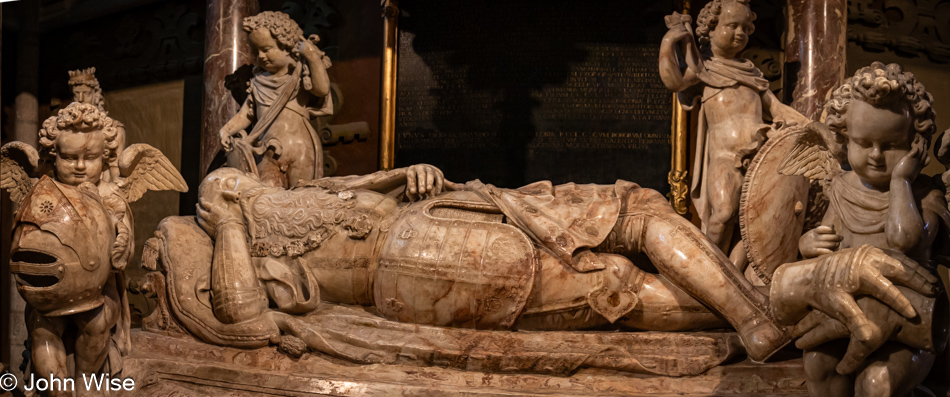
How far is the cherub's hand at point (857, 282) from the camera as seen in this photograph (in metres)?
2.76

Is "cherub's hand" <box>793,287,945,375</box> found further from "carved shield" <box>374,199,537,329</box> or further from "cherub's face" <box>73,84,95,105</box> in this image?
"cherub's face" <box>73,84,95,105</box>

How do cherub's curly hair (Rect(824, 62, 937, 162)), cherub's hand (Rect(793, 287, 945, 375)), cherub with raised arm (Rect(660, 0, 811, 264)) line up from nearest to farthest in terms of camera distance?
cherub's hand (Rect(793, 287, 945, 375)) → cherub's curly hair (Rect(824, 62, 937, 162)) → cherub with raised arm (Rect(660, 0, 811, 264))

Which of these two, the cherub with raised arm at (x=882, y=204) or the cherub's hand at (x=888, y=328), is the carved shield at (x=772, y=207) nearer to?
the cherub with raised arm at (x=882, y=204)

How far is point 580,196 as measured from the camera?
4.30m

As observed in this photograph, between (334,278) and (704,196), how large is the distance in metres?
2.08

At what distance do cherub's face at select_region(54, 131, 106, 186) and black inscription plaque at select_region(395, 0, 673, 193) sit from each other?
3344mm

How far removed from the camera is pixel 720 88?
5059 mm

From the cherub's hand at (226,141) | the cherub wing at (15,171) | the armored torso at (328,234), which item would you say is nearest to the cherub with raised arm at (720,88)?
the armored torso at (328,234)

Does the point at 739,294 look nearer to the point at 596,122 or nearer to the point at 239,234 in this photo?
the point at 239,234

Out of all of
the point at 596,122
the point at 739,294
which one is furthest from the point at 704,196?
the point at 596,122

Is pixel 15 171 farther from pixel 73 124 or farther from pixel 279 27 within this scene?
pixel 279 27

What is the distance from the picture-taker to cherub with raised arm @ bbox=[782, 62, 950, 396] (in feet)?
9.36

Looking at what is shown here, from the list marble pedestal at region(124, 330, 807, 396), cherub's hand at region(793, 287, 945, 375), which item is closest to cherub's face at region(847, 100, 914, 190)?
cherub's hand at region(793, 287, 945, 375)

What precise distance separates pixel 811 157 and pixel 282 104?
3.63 meters
